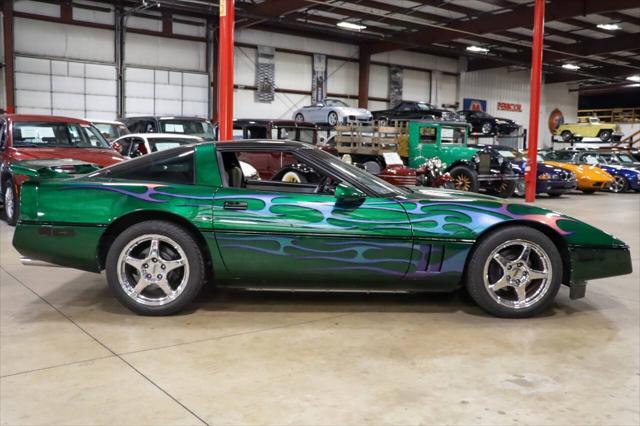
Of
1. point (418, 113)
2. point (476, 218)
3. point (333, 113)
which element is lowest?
point (476, 218)

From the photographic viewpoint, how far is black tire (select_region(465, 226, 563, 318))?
12.9 ft

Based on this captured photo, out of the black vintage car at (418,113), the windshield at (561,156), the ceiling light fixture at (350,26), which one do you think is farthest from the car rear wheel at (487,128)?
the ceiling light fixture at (350,26)

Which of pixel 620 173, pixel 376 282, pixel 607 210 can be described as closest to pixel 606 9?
pixel 620 173

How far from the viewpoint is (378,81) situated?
27734mm

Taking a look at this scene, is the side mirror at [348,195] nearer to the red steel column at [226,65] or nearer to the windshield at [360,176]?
the windshield at [360,176]

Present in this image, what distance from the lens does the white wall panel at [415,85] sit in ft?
94.6

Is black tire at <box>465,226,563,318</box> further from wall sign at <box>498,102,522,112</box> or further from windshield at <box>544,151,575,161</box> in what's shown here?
wall sign at <box>498,102,522,112</box>

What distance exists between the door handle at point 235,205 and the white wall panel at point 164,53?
18.7m

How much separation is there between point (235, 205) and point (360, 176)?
917 mm

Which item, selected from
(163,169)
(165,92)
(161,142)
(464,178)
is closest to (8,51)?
(165,92)

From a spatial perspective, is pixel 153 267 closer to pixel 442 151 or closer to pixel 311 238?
pixel 311 238

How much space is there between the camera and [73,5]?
1947 centimetres

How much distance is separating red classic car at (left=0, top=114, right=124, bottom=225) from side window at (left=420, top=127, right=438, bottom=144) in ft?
25.8

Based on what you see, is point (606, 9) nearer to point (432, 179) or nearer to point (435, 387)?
point (432, 179)
